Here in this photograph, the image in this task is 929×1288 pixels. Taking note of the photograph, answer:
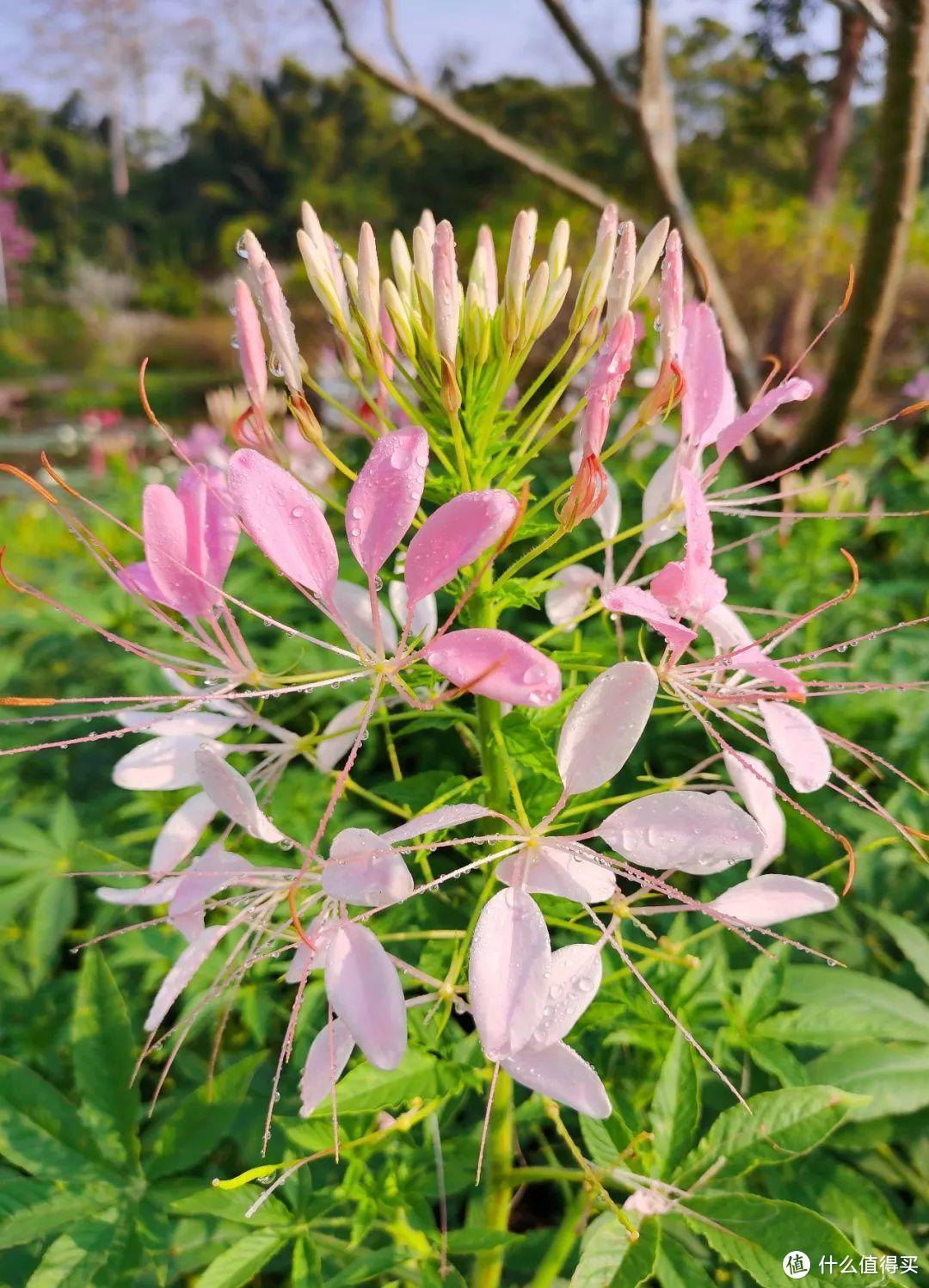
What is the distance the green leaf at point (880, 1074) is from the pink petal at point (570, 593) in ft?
2.32

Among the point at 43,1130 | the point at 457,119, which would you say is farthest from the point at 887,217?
the point at 43,1130

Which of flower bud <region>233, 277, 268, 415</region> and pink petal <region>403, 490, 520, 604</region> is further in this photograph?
flower bud <region>233, 277, 268, 415</region>

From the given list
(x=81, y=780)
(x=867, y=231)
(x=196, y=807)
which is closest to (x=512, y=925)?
(x=196, y=807)

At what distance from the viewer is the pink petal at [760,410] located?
785mm

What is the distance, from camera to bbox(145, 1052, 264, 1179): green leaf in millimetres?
1026

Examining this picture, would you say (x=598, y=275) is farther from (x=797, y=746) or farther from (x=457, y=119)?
(x=457, y=119)

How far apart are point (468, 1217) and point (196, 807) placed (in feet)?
2.29

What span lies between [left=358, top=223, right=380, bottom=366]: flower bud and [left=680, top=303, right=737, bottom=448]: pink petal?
30 cm

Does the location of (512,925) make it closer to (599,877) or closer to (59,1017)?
(599,877)

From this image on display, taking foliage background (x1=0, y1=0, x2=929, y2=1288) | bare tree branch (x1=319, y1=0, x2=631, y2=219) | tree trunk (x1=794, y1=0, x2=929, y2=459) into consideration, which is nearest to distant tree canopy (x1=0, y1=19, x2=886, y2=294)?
bare tree branch (x1=319, y1=0, x2=631, y2=219)

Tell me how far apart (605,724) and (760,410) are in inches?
13.0

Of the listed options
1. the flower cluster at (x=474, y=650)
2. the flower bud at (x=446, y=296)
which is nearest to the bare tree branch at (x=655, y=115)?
the flower cluster at (x=474, y=650)

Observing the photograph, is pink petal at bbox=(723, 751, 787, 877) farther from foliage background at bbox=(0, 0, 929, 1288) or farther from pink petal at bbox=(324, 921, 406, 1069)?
pink petal at bbox=(324, 921, 406, 1069)

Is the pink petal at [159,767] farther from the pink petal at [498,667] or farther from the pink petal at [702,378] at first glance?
the pink petal at [702,378]
